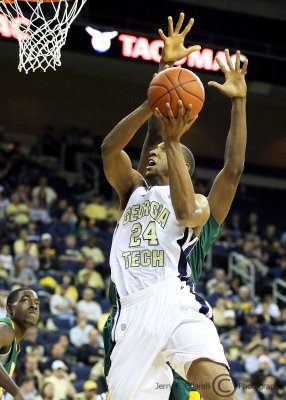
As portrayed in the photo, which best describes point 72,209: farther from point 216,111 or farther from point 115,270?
point 115,270

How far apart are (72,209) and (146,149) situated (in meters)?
10.8

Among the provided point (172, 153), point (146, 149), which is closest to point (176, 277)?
point (172, 153)

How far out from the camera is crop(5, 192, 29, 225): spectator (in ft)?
47.1

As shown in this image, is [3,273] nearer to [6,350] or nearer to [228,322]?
[228,322]

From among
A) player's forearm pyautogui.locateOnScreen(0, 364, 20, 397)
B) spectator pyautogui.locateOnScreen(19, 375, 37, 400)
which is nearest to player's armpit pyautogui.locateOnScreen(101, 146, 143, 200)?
player's forearm pyautogui.locateOnScreen(0, 364, 20, 397)

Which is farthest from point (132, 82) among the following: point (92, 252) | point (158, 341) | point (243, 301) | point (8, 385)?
point (158, 341)

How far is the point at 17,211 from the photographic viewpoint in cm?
1448

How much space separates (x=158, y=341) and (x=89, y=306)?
826cm

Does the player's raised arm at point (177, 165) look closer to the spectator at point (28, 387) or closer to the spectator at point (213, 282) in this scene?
the spectator at point (28, 387)

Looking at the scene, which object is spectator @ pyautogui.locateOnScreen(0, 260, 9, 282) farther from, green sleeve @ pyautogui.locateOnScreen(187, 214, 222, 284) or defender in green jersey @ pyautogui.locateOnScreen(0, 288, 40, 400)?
green sleeve @ pyautogui.locateOnScreen(187, 214, 222, 284)

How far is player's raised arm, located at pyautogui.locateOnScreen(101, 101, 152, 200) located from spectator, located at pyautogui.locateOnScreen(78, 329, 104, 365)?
6.84 m

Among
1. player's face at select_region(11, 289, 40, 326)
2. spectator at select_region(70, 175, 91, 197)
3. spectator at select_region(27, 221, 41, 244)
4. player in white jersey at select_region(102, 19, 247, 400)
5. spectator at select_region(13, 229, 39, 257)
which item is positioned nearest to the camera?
player in white jersey at select_region(102, 19, 247, 400)

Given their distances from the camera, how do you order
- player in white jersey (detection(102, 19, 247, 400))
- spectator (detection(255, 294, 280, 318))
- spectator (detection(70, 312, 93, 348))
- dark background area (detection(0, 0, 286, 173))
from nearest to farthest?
player in white jersey (detection(102, 19, 247, 400)) < spectator (detection(70, 312, 93, 348)) < spectator (detection(255, 294, 280, 318)) < dark background area (detection(0, 0, 286, 173))

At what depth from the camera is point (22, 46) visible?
6.41 m
